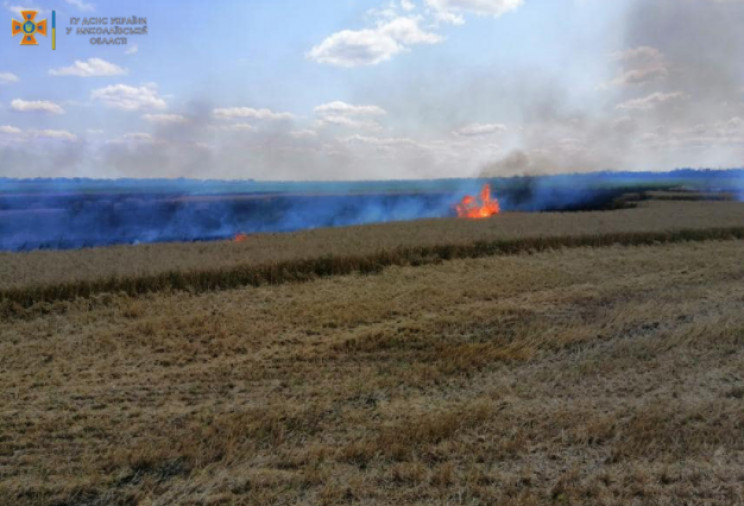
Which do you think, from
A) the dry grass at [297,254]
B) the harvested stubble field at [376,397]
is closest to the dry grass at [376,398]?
the harvested stubble field at [376,397]

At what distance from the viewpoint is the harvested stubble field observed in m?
4.74

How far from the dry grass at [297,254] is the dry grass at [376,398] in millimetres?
713

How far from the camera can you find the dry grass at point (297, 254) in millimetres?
11266

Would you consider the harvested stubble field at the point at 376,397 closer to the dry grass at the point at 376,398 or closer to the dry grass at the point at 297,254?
the dry grass at the point at 376,398

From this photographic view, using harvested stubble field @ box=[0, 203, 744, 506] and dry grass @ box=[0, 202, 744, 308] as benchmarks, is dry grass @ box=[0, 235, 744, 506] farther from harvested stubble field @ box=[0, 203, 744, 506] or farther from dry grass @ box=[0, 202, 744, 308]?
dry grass @ box=[0, 202, 744, 308]

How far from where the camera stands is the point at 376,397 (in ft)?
21.8

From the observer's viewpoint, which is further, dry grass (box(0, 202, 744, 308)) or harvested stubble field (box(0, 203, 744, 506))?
dry grass (box(0, 202, 744, 308))

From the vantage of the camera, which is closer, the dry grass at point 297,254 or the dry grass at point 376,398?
the dry grass at point 376,398

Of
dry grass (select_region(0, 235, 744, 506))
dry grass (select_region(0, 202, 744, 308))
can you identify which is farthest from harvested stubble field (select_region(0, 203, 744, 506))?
dry grass (select_region(0, 202, 744, 308))

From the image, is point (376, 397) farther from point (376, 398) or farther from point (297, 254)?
point (297, 254)

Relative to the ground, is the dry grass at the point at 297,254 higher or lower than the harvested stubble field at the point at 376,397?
higher

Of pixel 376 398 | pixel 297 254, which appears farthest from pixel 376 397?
pixel 297 254

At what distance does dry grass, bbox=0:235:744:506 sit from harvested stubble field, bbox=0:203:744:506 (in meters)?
0.03

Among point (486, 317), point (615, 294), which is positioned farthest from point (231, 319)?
point (615, 294)
